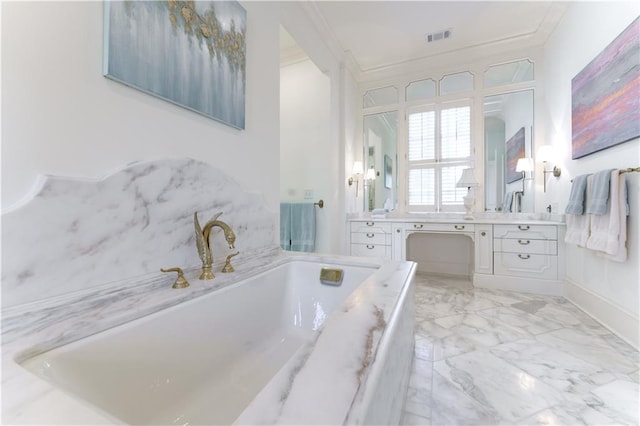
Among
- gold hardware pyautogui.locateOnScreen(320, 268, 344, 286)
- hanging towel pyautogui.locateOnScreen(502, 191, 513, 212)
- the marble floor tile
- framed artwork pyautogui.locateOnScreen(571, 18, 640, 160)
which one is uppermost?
framed artwork pyautogui.locateOnScreen(571, 18, 640, 160)

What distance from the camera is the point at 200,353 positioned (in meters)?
1.02

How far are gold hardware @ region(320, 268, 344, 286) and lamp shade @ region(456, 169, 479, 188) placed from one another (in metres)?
2.29

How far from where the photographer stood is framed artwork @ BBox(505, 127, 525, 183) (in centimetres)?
300

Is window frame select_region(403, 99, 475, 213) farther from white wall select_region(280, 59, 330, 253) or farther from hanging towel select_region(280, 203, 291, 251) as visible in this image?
hanging towel select_region(280, 203, 291, 251)

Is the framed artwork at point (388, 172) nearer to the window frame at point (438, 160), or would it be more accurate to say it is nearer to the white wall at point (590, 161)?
the window frame at point (438, 160)

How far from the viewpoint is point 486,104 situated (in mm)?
3150

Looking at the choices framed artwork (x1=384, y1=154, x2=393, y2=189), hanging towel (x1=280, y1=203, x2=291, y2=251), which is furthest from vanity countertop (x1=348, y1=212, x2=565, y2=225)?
hanging towel (x1=280, y1=203, x2=291, y2=251)

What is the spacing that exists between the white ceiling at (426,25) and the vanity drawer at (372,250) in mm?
2313

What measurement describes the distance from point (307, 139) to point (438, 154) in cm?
166

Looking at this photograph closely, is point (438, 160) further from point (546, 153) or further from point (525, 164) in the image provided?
point (546, 153)

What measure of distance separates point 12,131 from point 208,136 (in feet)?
2.35

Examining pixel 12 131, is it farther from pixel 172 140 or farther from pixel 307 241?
pixel 307 241

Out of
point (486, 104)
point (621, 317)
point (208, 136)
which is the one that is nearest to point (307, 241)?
point (208, 136)

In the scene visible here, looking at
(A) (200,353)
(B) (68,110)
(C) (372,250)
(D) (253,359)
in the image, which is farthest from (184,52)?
(C) (372,250)
